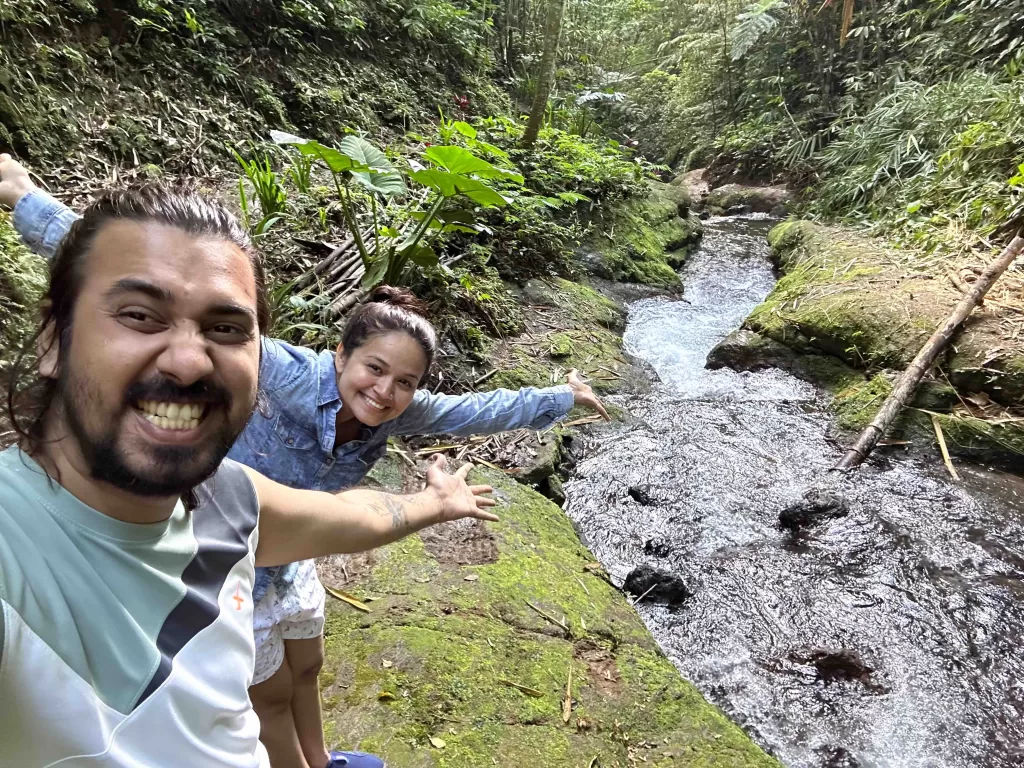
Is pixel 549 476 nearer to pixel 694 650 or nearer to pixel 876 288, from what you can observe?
pixel 694 650

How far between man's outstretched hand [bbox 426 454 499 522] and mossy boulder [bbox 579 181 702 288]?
6138 mm

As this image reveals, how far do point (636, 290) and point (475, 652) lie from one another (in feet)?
20.0

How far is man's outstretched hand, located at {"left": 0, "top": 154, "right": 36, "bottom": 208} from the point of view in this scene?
1856mm

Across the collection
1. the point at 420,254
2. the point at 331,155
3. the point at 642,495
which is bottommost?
the point at 642,495

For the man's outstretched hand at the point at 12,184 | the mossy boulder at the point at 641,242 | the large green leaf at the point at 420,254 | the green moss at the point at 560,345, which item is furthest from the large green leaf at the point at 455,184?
the mossy boulder at the point at 641,242

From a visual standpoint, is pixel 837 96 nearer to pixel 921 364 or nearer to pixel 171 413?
pixel 921 364

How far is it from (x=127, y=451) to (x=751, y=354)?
5.88 metres

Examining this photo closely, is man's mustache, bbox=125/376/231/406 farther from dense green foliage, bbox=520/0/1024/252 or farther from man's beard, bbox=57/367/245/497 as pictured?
dense green foliage, bbox=520/0/1024/252

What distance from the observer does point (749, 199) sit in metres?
12.2

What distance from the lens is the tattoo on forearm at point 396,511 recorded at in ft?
4.89

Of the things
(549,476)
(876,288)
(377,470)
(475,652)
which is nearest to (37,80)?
(377,470)

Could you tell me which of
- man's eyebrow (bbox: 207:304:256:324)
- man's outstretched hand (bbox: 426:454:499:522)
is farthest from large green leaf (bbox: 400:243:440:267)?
man's eyebrow (bbox: 207:304:256:324)

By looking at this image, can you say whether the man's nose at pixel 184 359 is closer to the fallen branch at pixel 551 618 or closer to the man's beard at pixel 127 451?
the man's beard at pixel 127 451

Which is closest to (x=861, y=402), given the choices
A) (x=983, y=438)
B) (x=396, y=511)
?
(x=983, y=438)
